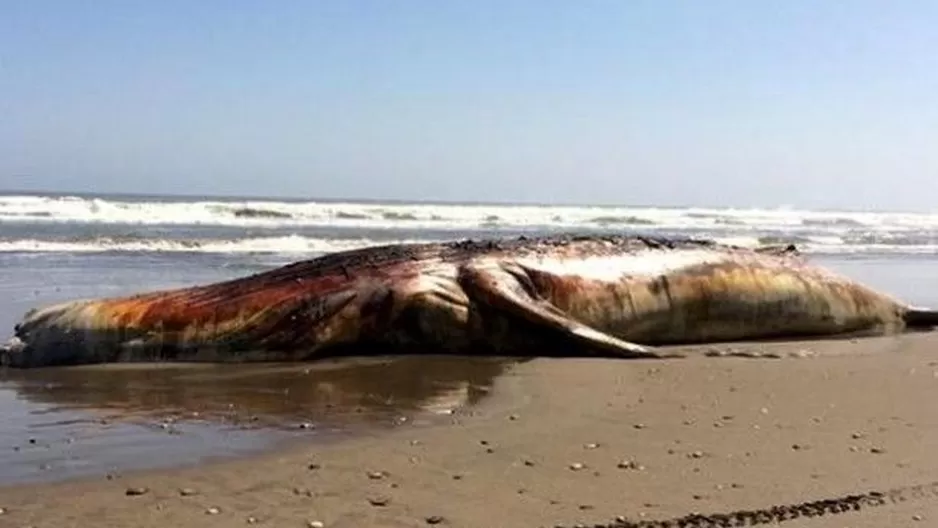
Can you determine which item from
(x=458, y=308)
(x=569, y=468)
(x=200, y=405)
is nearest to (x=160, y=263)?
(x=458, y=308)

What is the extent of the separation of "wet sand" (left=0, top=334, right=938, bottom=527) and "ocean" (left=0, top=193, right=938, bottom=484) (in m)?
0.51

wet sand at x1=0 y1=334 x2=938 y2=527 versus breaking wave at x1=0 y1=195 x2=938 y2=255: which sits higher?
wet sand at x1=0 y1=334 x2=938 y2=527

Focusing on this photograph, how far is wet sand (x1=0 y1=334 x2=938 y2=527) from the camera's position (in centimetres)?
369

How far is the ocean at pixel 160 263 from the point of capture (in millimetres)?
4879

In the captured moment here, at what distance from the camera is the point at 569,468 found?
4.32 metres

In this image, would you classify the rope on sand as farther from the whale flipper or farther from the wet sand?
Result: the whale flipper

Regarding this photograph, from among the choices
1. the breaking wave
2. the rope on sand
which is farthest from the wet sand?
the breaking wave

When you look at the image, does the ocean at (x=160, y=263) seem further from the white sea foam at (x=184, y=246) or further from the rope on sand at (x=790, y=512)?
the rope on sand at (x=790, y=512)

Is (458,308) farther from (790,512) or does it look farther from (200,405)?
(790,512)

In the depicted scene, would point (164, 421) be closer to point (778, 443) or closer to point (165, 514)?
point (165, 514)

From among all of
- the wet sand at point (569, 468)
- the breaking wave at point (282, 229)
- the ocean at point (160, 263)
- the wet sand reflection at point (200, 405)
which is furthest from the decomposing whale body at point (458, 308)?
the breaking wave at point (282, 229)

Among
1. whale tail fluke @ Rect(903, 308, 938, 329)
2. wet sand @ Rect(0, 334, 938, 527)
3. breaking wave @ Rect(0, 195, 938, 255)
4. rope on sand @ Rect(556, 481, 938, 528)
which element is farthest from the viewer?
breaking wave @ Rect(0, 195, 938, 255)

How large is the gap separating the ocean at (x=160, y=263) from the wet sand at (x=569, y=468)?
1.66 feet

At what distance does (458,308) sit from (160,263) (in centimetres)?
1050
